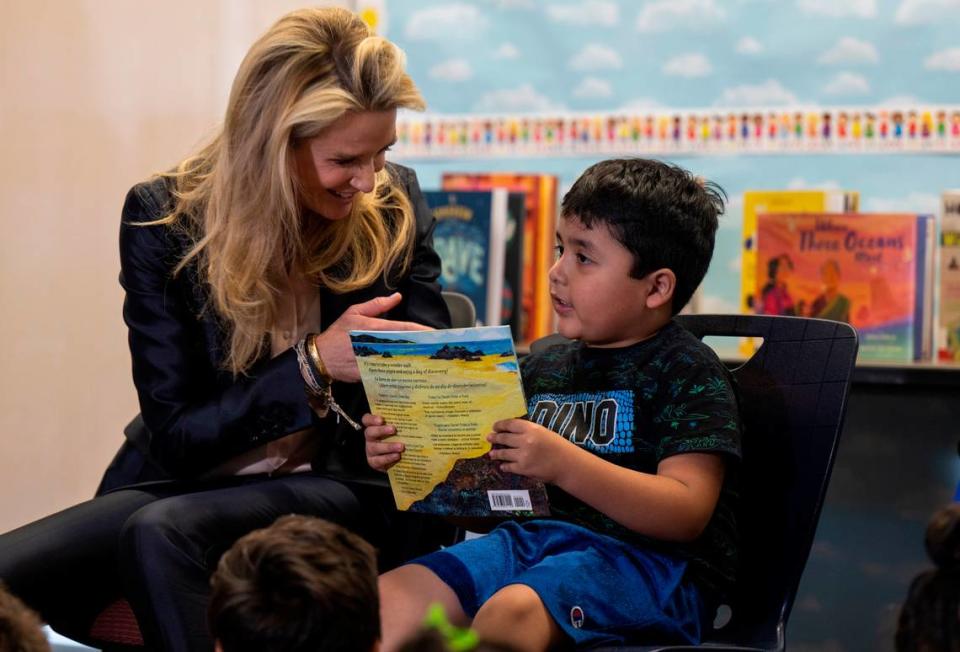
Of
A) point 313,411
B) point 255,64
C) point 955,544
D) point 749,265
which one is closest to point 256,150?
point 255,64

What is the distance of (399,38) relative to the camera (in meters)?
3.04

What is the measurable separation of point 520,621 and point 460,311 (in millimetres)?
889

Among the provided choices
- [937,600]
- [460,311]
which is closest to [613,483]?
[937,600]

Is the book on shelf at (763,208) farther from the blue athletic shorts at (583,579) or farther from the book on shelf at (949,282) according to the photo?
the blue athletic shorts at (583,579)

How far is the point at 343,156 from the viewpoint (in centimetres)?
164

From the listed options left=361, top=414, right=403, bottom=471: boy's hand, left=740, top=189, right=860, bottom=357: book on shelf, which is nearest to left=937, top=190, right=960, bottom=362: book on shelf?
left=740, top=189, right=860, bottom=357: book on shelf

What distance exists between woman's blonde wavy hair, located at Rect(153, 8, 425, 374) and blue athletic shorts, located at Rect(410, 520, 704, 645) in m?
0.48

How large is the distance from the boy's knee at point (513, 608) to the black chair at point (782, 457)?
217 millimetres

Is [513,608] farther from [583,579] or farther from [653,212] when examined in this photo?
[653,212]

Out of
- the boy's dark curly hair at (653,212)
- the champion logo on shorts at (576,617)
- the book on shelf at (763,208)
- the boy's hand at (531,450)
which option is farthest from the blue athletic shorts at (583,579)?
the book on shelf at (763,208)

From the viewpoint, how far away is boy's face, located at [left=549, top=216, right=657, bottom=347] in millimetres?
1573

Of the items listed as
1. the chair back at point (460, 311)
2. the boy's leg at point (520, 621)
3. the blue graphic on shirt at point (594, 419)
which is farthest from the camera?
the chair back at point (460, 311)

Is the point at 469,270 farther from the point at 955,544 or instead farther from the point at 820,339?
the point at 955,544

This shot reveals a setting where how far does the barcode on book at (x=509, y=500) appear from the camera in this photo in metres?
1.42
